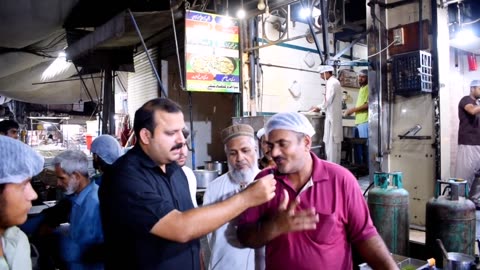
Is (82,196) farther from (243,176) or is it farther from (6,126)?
(6,126)

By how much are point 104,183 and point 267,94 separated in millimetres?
7226

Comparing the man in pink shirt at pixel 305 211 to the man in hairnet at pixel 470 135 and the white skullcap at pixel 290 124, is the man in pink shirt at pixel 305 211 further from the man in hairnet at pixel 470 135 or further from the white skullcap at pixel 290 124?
the man in hairnet at pixel 470 135

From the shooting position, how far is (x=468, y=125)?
21.6 ft

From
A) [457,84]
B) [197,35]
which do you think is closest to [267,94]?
[197,35]

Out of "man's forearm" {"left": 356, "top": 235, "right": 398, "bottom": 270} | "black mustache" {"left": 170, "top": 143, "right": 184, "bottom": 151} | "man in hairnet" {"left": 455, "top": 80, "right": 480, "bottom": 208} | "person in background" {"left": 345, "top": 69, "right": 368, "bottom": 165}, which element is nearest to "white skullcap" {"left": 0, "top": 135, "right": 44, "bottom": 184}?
"black mustache" {"left": 170, "top": 143, "right": 184, "bottom": 151}

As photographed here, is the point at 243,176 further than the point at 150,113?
Yes

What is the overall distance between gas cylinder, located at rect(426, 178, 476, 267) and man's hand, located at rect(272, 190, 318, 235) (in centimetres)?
319

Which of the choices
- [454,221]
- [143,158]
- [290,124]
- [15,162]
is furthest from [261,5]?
[15,162]

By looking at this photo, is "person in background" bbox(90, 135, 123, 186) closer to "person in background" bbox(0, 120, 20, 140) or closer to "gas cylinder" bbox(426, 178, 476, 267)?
"person in background" bbox(0, 120, 20, 140)

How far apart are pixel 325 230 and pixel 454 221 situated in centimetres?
305

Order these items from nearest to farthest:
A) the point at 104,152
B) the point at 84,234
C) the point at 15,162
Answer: the point at 15,162 < the point at 84,234 < the point at 104,152

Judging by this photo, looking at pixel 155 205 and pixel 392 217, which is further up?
pixel 155 205

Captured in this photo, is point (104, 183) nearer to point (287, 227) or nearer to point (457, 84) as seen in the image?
point (287, 227)

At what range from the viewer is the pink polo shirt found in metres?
2.14
